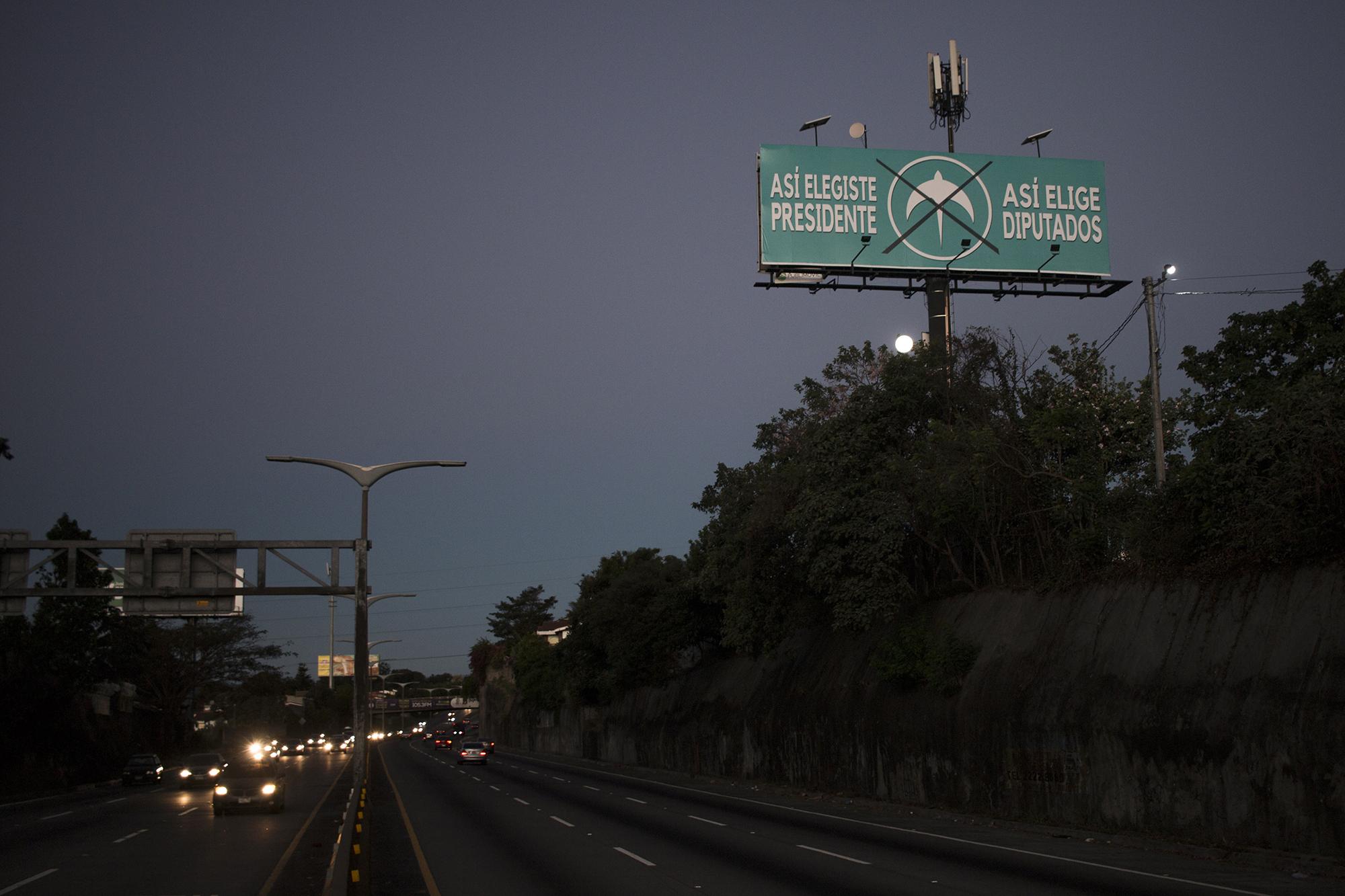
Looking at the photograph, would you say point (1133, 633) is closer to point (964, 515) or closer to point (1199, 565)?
point (1199, 565)

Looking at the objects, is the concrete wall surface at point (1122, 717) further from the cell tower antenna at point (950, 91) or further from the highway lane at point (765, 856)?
the cell tower antenna at point (950, 91)

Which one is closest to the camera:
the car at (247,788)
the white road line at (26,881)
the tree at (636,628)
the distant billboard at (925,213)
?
the white road line at (26,881)

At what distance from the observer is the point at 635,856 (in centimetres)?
1786

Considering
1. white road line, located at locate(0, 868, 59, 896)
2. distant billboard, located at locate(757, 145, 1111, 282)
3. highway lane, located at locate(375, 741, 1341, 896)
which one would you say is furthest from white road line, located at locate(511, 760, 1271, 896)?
distant billboard, located at locate(757, 145, 1111, 282)

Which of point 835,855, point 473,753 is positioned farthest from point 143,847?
point 473,753

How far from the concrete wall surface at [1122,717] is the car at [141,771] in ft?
102

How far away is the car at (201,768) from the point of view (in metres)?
42.8

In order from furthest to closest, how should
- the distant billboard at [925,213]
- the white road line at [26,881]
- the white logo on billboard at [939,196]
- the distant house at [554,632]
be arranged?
the distant house at [554,632]
the white logo on billboard at [939,196]
the distant billboard at [925,213]
the white road line at [26,881]

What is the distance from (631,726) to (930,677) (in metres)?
36.3

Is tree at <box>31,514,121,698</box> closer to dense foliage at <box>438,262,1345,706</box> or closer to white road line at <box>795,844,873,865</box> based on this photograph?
dense foliage at <box>438,262,1345,706</box>

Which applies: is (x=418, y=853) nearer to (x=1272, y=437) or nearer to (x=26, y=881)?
(x=26, y=881)

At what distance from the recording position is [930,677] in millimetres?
28500

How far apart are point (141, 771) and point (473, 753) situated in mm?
18404

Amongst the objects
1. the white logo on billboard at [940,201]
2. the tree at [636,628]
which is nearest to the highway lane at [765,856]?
the white logo on billboard at [940,201]
